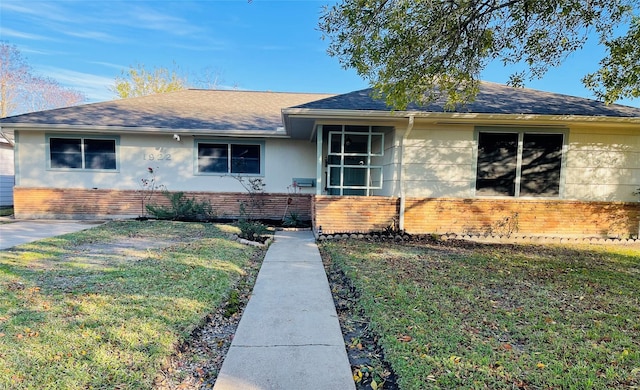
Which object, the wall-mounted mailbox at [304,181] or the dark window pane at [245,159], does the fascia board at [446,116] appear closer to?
the wall-mounted mailbox at [304,181]

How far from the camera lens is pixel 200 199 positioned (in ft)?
35.1

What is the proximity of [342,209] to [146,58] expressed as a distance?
23.6m

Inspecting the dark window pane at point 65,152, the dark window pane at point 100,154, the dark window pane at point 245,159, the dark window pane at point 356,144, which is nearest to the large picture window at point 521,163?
Result: the dark window pane at point 356,144

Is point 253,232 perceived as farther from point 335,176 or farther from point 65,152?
point 65,152

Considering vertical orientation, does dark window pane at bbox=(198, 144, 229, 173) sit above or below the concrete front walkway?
above

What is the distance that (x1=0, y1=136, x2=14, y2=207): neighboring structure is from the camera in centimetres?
1364

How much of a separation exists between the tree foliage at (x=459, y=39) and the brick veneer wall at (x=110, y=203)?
571 cm

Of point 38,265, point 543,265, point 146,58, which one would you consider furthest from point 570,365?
point 146,58

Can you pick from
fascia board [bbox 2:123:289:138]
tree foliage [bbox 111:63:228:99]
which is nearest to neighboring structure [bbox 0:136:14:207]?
fascia board [bbox 2:123:289:138]

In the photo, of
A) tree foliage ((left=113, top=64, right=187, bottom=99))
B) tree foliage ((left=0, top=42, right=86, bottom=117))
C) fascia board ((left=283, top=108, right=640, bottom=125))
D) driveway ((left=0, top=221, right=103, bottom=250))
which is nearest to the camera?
driveway ((left=0, top=221, right=103, bottom=250))

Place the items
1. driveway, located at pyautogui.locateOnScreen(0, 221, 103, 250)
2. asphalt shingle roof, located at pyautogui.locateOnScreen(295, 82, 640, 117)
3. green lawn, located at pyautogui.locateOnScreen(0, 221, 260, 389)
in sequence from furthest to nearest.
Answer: asphalt shingle roof, located at pyautogui.locateOnScreen(295, 82, 640, 117)
driveway, located at pyautogui.locateOnScreen(0, 221, 103, 250)
green lawn, located at pyautogui.locateOnScreen(0, 221, 260, 389)

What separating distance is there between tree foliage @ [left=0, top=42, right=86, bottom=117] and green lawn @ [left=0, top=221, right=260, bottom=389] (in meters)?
23.5

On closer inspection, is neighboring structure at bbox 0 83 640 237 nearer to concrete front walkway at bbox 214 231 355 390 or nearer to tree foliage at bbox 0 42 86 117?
concrete front walkway at bbox 214 231 355 390

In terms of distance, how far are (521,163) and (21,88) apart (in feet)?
103
